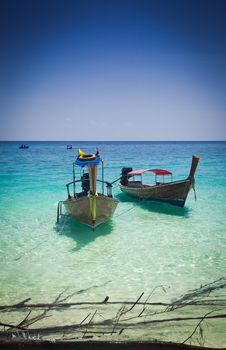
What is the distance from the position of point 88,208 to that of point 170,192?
6.47 m

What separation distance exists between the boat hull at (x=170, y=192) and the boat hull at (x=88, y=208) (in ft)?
15.6

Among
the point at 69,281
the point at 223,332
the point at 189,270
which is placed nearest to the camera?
the point at 223,332

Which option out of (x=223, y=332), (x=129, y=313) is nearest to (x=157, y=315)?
(x=129, y=313)

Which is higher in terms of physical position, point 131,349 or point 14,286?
point 131,349

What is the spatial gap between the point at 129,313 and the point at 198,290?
7.75 feet

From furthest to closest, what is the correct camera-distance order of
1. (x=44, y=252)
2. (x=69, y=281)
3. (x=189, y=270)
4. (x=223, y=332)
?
(x=44, y=252)
(x=189, y=270)
(x=69, y=281)
(x=223, y=332)

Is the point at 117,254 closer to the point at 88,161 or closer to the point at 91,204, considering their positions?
the point at 91,204

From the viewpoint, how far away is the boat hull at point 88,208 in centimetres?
1187

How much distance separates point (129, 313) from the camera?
612 centimetres

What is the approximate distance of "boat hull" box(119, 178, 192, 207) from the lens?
15734mm

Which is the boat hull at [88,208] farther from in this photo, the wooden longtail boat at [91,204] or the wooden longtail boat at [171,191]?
the wooden longtail boat at [171,191]

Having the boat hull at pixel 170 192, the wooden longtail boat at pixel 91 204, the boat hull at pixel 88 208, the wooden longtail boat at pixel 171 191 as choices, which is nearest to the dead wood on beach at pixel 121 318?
the wooden longtail boat at pixel 91 204

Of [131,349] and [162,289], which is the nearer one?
[131,349]

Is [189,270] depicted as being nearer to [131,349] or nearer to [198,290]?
[198,290]
